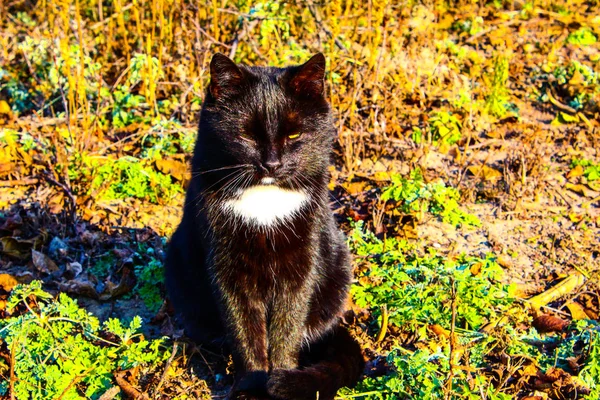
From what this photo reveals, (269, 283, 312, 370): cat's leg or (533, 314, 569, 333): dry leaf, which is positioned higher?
(269, 283, 312, 370): cat's leg

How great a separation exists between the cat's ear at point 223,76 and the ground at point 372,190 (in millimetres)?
1229

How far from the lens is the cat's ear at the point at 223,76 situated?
2967 mm

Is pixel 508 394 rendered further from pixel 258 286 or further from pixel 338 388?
pixel 258 286

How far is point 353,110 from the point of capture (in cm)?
514

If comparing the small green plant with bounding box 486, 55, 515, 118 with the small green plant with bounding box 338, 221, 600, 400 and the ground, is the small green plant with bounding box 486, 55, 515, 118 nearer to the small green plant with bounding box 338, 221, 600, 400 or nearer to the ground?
the ground

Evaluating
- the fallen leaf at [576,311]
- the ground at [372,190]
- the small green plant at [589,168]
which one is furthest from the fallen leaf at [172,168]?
the small green plant at [589,168]

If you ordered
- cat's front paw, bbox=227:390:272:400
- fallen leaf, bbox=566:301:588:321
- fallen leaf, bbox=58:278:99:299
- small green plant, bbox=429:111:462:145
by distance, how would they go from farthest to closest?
small green plant, bbox=429:111:462:145 < fallen leaf, bbox=58:278:99:299 < fallen leaf, bbox=566:301:588:321 < cat's front paw, bbox=227:390:272:400

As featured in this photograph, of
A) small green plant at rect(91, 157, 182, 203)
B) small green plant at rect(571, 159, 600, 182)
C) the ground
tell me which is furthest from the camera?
small green plant at rect(571, 159, 600, 182)

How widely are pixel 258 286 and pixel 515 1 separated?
16.8ft

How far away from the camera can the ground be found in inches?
129

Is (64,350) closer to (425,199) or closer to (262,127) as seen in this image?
(262,127)

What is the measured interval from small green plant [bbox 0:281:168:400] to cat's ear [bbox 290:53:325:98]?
1.39m

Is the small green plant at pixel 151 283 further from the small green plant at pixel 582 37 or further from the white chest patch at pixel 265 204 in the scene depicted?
the small green plant at pixel 582 37

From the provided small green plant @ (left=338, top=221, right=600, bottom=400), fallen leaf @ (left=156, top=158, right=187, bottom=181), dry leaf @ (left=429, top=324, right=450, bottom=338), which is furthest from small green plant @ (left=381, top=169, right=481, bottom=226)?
fallen leaf @ (left=156, top=158, right=187, bottom=181)
